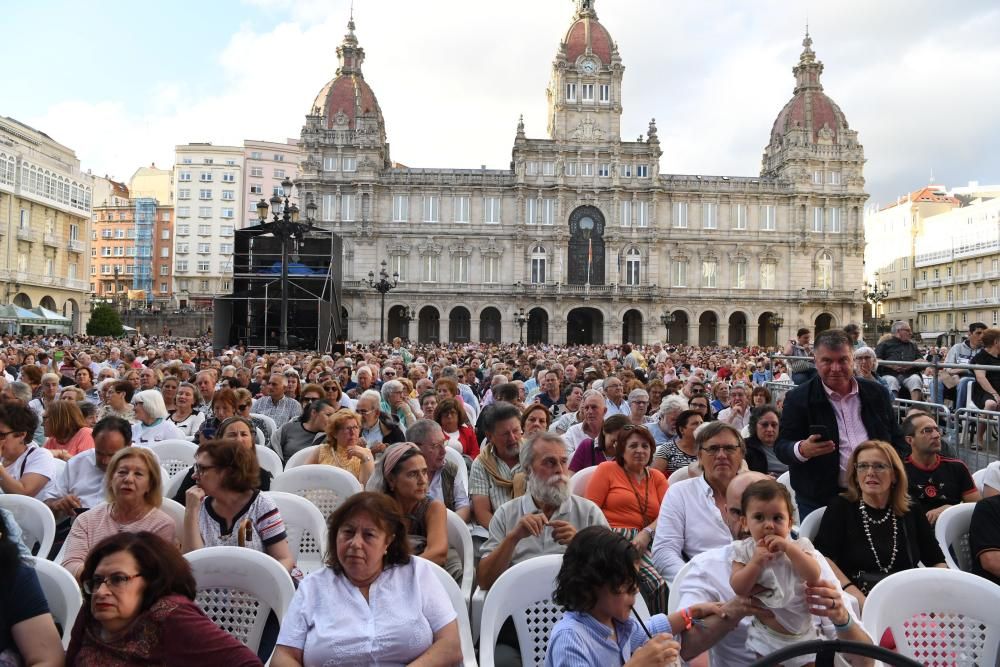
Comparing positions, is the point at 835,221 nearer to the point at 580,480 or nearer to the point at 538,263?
the point at 538,263

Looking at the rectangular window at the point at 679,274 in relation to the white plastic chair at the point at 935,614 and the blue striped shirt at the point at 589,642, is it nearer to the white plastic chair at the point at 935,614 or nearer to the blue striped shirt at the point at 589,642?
the white plastic chair at the point at 935,614

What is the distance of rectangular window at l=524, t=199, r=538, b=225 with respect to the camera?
180 ft

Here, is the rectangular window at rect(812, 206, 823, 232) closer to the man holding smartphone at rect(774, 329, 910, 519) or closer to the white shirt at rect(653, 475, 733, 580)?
the man holding smartphone at rect(774, 329, 910, 519)

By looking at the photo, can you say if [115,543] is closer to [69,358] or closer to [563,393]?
[563,393]

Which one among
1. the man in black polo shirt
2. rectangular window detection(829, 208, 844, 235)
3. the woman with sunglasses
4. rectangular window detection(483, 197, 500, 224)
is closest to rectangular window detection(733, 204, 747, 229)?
rectangular window detection(829, 208, 844, 235)

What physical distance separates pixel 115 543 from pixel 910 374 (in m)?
13.2

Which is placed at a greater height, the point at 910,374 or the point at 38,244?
the point at 38,244

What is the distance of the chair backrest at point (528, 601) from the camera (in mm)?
3996

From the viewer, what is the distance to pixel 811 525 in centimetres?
491

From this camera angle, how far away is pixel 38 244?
46688mm

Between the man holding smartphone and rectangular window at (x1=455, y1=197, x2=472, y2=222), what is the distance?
50.7 m

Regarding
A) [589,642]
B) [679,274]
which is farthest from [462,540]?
[679,274]

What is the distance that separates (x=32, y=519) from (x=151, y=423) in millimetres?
2890

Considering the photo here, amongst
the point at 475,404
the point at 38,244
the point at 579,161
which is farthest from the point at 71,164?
the point at 475,404
